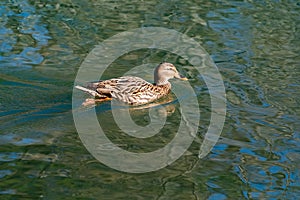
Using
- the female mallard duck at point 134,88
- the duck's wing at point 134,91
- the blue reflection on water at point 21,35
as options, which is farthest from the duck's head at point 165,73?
the blue reflection on water at point 21,35

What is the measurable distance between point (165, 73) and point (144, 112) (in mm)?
1252

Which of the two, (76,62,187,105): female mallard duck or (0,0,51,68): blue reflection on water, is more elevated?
(76,62,187,105): female mallard duck

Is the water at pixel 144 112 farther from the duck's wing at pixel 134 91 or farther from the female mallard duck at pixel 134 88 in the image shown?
the duck's wing at pixel 134 91

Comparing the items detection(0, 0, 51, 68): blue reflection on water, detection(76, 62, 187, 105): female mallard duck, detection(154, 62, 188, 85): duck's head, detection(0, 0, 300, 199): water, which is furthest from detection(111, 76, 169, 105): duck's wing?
detection(0, 0, 51, 68): blue reflection on water

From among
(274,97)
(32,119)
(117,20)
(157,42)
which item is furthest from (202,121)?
(117,20)

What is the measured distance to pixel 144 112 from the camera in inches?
383

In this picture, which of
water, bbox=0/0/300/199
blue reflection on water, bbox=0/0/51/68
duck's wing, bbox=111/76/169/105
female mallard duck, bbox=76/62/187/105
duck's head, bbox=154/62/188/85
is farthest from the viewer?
blue reflection on water, bbox=0/0/51/68

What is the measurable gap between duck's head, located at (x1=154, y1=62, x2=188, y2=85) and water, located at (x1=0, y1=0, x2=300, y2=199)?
35cm

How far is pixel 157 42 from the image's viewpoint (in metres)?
12.9

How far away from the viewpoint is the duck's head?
35.2 ft

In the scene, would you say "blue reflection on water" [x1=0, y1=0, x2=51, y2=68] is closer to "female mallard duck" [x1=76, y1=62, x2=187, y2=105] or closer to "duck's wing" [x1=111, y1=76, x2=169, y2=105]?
"female mallard duck" [x1=76, y1=62, x2=187, y2=105]

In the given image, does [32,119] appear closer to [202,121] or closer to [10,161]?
[10,161]

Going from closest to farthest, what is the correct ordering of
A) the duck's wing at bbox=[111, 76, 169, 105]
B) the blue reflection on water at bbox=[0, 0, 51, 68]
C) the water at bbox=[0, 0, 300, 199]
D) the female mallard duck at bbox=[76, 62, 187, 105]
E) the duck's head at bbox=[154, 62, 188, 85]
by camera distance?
the water at bbox=[0, 0, 300, 199], the female mallard duck at bbox=[76, 62, 187, 105], the duck's wing at bbox=[111, 76, 169, 105], the duck's head at bbox=[154, 62, 188, 85], the blue reflection on water at bbox=[0, 0, 51, 68]

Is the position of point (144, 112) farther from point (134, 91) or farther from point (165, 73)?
point (165, 73)
